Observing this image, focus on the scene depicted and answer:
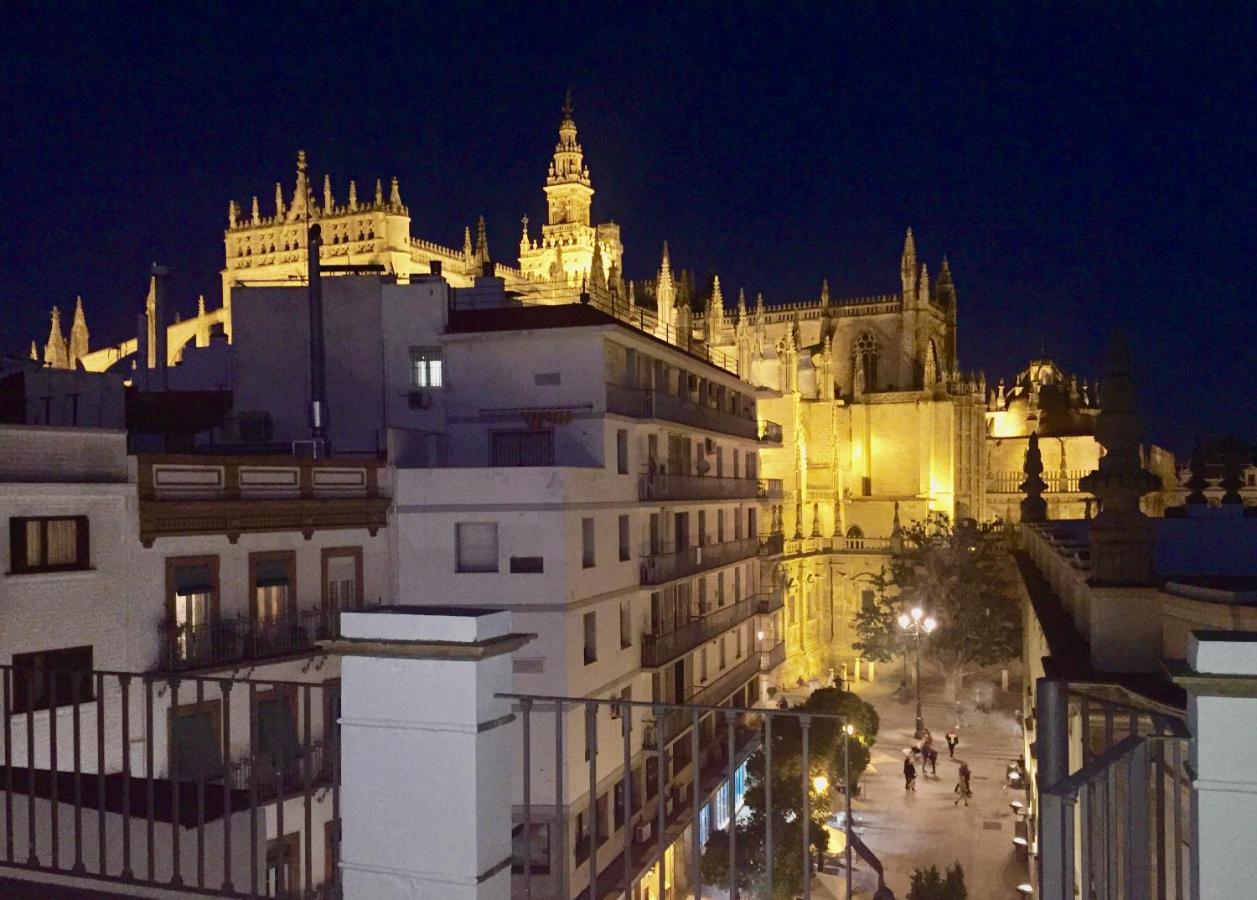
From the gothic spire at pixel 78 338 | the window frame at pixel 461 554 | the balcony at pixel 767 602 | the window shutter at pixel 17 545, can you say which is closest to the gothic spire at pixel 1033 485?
the window frame at pixel 461 554

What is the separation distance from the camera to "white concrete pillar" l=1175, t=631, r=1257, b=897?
415cm

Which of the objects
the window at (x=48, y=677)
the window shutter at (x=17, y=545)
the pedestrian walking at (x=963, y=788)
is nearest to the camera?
the window at (x=48, y=677)

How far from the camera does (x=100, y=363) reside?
72.5 m

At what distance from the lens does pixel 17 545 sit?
14.9 meters

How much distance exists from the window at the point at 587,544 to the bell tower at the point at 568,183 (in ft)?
225

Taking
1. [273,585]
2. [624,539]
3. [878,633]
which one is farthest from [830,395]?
[273,585]

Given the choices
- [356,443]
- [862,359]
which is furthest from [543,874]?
[862,359]

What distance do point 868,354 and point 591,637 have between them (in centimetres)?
4424

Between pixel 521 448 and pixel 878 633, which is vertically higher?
pixel 521 448

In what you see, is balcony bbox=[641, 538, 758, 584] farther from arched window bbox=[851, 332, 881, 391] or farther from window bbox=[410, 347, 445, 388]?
arched window bbox=[851, 332, 881, 391]

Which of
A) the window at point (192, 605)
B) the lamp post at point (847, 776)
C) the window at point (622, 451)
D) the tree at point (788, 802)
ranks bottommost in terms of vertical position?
the tree at point (788, 802)

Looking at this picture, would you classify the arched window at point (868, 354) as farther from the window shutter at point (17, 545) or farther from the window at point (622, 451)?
the window shutter at point (17, 545)

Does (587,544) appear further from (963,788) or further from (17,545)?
(963,788)

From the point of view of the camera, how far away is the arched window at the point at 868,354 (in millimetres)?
62969
